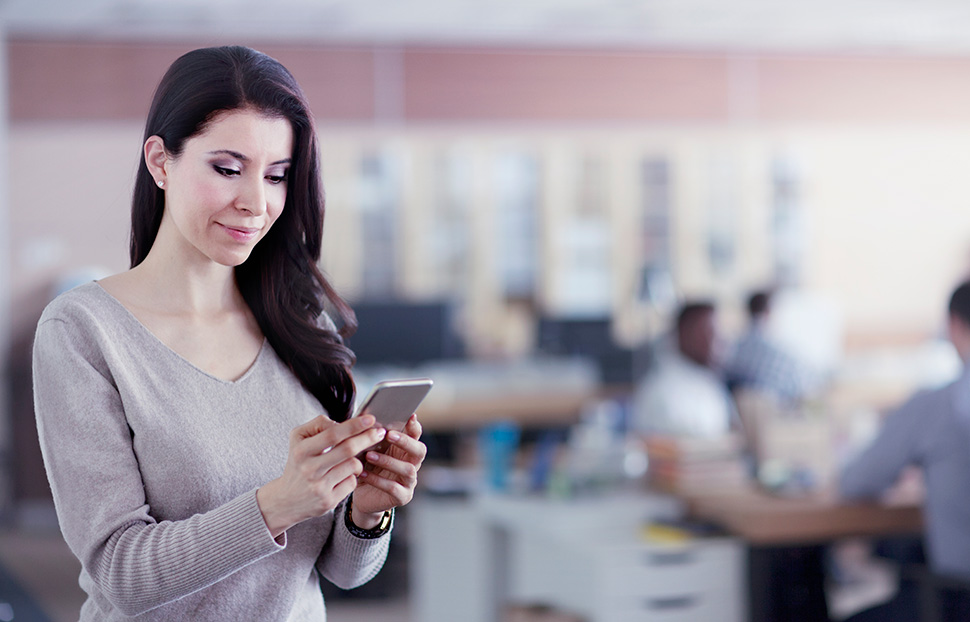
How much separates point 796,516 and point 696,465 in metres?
0.43

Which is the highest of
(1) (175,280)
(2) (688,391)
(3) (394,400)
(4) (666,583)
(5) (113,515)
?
(1) (175,280)

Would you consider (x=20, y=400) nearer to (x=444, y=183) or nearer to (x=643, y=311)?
(x=444, y=183)

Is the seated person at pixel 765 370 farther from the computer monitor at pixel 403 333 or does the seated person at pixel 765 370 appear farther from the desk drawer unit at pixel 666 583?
the desk drawer unit at pixel 666 583

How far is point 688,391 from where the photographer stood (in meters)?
4.57

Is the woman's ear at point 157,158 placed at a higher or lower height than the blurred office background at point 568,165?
lower

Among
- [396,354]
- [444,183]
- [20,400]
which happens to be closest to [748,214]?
[444,183]

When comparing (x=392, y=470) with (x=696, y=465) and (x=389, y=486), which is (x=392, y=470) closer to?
(x=389, y=486)

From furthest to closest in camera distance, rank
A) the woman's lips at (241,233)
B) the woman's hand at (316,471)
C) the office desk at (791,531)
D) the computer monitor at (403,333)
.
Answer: the computer monitor at (403,333), the office desk at (791,531), the woman's lips at (241,233), the woman's hand at (316,471)

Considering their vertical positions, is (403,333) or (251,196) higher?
(251,196)

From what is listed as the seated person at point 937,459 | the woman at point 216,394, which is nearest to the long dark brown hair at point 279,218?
the woman at point 216,394

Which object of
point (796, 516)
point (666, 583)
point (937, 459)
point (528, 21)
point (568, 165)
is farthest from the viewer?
point (568, 165)

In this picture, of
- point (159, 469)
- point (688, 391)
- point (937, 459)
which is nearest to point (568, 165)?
point (688, 391)

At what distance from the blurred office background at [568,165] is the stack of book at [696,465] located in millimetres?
2700

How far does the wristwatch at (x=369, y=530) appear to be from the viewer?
1385 mm
